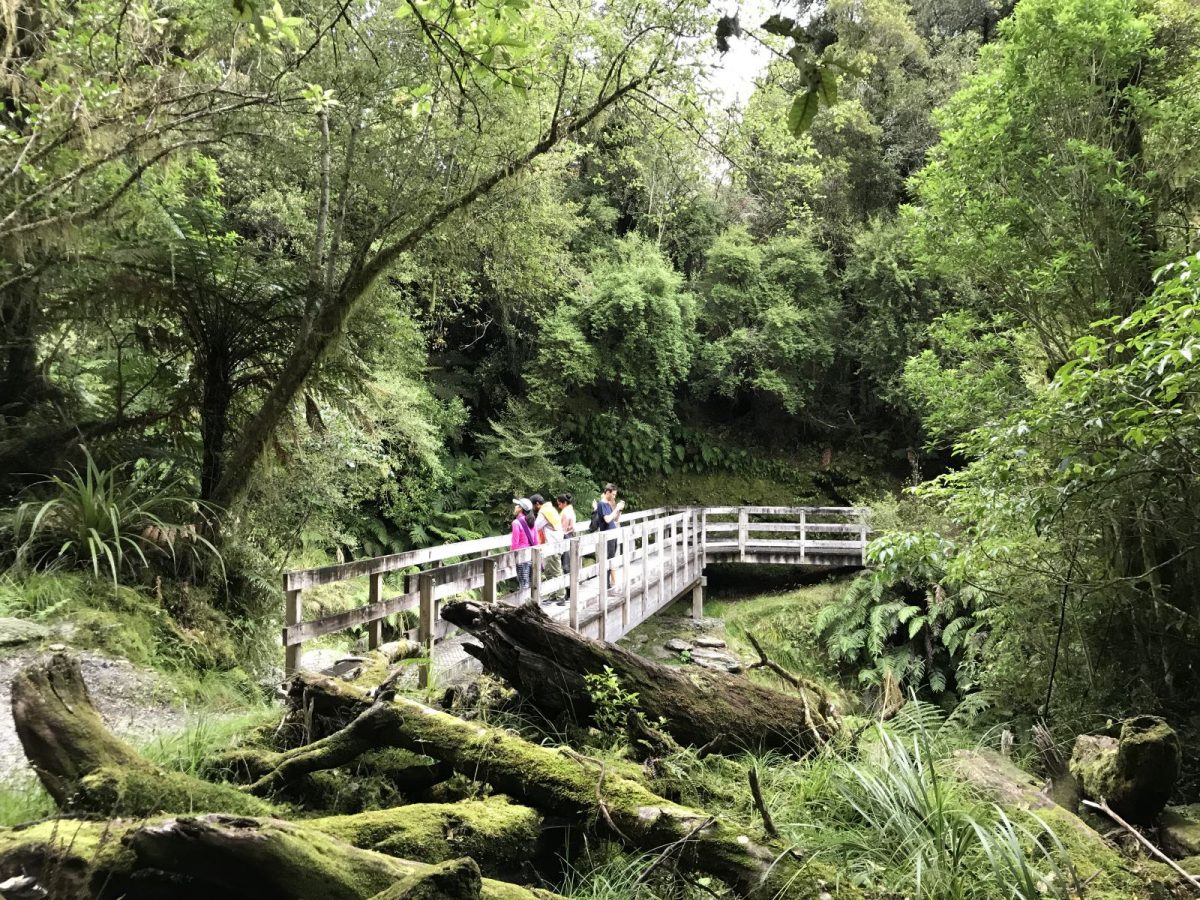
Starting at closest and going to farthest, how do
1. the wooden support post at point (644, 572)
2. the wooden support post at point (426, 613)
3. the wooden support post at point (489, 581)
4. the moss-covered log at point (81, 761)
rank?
1. the moss-covered log at point (81, 761)
2. the wooden support post at point (426, 613)
3. the wooden support post at point (489, 581)
4. the wooden support post at point (644, 572)

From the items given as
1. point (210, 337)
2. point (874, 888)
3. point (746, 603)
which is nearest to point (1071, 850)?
point (874, 888)

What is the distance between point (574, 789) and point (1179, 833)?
2810 mm

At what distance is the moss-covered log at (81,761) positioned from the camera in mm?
1868

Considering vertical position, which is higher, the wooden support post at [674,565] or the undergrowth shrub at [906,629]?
the wooden support post at [674,565]

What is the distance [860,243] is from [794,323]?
2.56 meters

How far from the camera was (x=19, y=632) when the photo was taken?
3922 millimetres

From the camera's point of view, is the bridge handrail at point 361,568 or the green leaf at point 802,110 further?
the bridge handrail at point 361,568

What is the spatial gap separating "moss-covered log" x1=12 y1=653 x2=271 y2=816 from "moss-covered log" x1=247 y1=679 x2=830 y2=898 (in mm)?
479

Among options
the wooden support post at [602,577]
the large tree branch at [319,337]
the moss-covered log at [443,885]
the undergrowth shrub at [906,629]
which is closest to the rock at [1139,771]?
the moss-covered log at [443,885]

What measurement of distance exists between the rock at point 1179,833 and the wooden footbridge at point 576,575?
3.81 metres

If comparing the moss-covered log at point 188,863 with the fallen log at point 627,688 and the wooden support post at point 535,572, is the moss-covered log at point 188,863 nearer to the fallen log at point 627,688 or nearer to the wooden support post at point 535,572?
the fallen log at point 627,688

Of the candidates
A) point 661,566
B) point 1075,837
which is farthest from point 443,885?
point 661,566

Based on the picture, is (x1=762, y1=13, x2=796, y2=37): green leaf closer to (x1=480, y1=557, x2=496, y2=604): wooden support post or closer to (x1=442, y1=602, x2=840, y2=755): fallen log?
(x1=442, y1=602, x2=840, y2=755): fallen log

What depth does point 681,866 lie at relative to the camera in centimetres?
232
